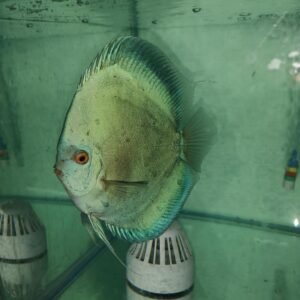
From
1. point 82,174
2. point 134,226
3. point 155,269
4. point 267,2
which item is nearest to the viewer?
point 82,174

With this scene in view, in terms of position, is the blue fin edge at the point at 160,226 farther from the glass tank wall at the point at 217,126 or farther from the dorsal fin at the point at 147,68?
the glass tank wall at the point at 217,126

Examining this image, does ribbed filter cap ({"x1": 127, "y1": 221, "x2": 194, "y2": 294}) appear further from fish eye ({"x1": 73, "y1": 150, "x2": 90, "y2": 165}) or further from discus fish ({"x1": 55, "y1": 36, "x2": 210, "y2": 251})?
fish eye ({"x1": 73, "y1": 150, "x2": 90, "y2": 165})

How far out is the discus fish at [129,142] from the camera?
3.11ft

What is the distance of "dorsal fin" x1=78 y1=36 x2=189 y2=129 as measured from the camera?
0.94 meters

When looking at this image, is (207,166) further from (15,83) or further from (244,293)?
(15,83)

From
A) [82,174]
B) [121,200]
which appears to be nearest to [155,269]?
[121,200]

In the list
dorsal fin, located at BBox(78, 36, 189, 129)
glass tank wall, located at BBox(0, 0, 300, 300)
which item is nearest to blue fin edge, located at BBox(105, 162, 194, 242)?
dorsal fin, located at BBox(78, 36, 189, 129)

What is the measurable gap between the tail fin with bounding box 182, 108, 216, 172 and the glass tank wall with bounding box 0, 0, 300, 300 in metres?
1.15

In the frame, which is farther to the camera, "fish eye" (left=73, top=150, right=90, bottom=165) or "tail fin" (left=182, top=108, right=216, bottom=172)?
"tail fin" (left=182, top=108, right=216, bottom=172)

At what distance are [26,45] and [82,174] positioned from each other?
2.32 m

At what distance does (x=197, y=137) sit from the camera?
4.04 ft

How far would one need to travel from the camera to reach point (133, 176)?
1.05 metres

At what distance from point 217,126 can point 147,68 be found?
4.82ft

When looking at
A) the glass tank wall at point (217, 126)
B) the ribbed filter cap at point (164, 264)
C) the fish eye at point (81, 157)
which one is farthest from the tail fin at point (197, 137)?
the glass tank wall at point (217, 126)
